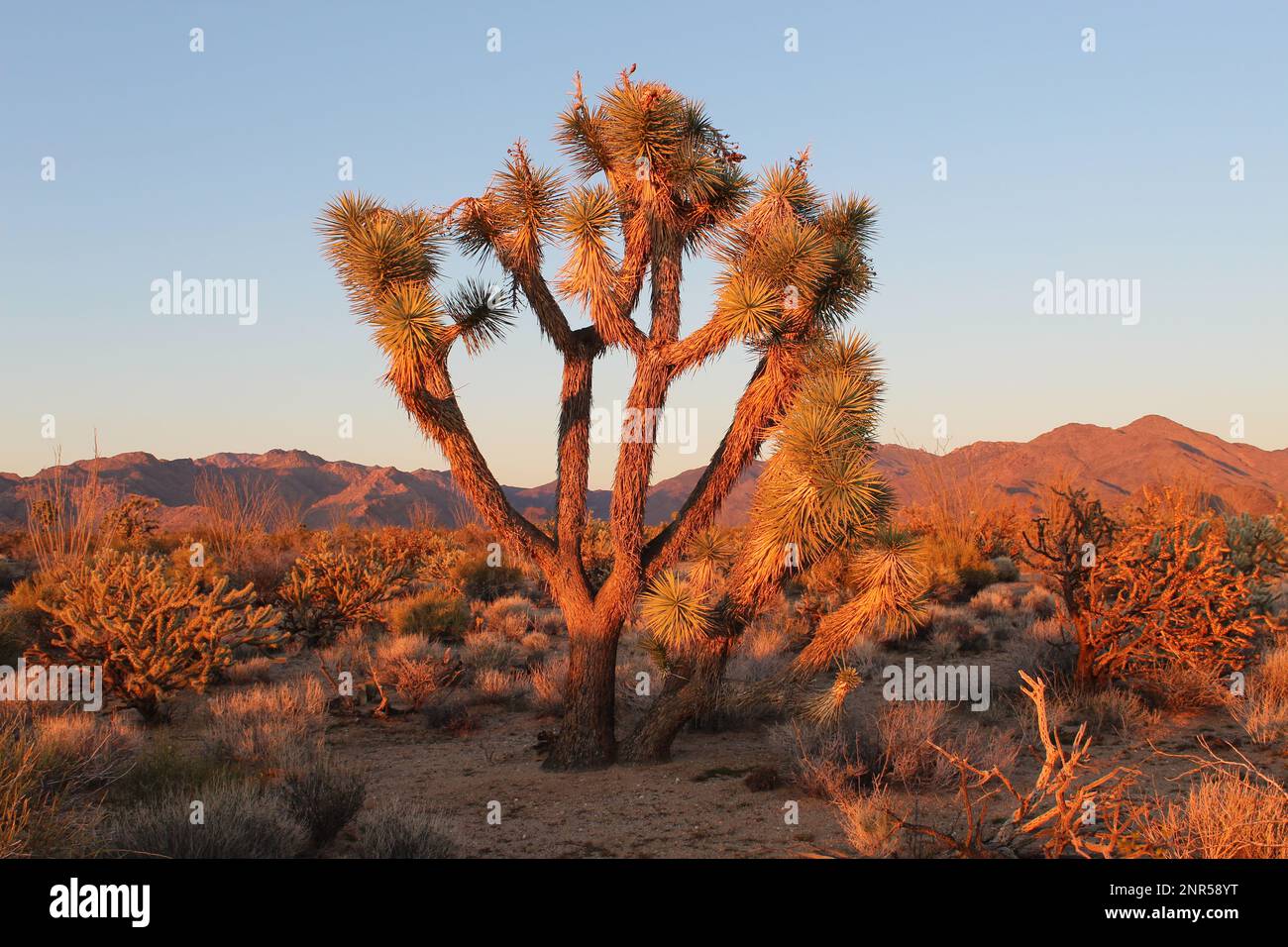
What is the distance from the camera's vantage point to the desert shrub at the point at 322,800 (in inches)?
242

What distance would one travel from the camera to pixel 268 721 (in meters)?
9.24

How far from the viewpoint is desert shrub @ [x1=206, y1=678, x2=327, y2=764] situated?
8.16 meters

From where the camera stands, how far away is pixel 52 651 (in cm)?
1147

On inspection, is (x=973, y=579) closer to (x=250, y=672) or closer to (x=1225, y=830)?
(x=250, y=672)

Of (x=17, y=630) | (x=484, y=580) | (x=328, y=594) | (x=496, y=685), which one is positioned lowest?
(x=496, y=685)

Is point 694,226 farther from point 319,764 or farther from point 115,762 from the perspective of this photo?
point 115,762

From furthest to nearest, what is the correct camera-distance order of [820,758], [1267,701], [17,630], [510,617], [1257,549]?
[510,617] < [1257,549] < [17,630] < [1267,701] < [820,758]

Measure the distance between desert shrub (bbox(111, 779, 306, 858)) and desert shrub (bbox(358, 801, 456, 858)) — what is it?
45 centimetres

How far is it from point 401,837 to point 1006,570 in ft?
63.1

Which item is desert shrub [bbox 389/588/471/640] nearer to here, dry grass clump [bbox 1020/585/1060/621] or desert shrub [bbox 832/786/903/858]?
desert shrub [bbox 832/786/903/858]

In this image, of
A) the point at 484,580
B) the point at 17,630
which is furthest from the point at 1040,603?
the point at 17,630

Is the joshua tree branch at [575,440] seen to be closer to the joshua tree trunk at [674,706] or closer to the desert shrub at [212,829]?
the joshua tree trunk at [674,706]

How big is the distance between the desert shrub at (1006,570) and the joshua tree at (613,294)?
14.1 meters

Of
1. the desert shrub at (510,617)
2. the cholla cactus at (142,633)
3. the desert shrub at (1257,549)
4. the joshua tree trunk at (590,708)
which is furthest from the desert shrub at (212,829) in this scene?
the desert shrub at (1257,549)
